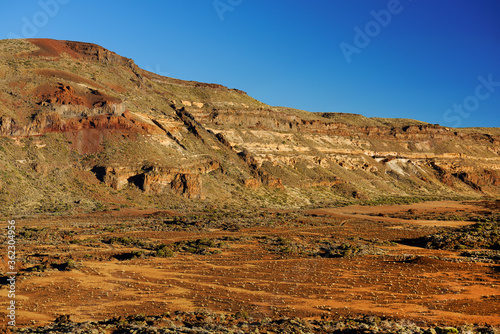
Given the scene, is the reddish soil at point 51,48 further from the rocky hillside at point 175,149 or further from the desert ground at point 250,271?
the desert ground at point 250,271

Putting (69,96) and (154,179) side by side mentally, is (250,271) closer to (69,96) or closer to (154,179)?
(154,179)

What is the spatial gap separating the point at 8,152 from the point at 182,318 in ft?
145

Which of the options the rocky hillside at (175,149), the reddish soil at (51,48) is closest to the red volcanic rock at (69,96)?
the rocky hillside at (175,149)

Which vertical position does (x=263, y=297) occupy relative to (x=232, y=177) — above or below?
below

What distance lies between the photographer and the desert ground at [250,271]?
52.4 feet

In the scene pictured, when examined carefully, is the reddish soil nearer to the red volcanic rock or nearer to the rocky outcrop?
the red volcanic rock

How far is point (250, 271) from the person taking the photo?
22328mm

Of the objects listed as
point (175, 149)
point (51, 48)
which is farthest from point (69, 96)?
point (51, 48)

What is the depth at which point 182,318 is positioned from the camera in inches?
573

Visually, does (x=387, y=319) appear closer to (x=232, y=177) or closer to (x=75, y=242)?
(x=75, y=242)

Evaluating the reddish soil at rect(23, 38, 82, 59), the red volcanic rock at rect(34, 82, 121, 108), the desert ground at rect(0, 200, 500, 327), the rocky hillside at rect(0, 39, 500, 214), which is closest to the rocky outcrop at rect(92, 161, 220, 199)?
the rocky hillside at rect(0, 39, 500, 214)

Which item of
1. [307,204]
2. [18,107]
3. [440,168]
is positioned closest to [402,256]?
[307,204]

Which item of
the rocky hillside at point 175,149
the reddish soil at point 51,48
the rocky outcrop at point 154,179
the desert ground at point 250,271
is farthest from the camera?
the reddish soil at point 51,48

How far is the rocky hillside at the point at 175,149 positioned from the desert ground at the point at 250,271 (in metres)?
10.9
